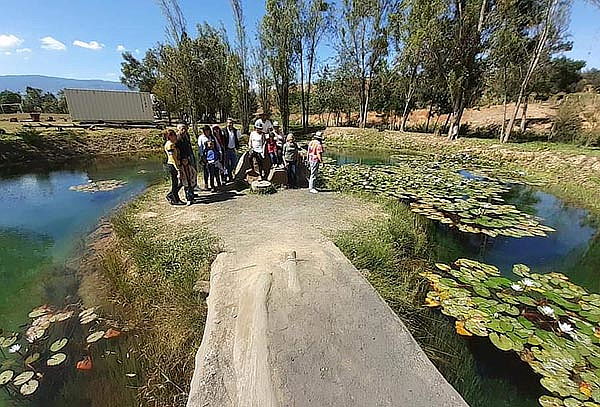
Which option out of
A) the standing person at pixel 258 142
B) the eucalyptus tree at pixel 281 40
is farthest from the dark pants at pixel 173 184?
the eucalyptus tree at pixel 281 40

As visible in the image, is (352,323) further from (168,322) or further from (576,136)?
(576,136)

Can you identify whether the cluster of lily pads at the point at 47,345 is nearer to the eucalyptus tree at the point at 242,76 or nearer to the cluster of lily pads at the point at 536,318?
the cluster of lily pads at the point at 536,318

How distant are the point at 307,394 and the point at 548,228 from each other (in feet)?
25.9

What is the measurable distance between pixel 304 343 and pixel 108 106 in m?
29.0

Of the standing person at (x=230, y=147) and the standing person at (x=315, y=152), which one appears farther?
the standing person at (x=230, y=147)

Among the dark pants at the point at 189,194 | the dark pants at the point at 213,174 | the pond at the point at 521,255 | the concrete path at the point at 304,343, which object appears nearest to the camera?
the concrete path at the point at 304,343

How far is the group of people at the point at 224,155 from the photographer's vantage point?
697cm

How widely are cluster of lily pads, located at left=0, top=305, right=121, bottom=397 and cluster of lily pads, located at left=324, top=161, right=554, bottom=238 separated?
22.0ft

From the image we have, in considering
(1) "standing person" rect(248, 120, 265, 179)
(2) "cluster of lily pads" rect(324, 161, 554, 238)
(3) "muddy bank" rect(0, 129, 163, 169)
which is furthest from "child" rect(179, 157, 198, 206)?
(3) "muddy bank" rect(0, 129, 163, 169)

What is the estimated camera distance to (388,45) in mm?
24859

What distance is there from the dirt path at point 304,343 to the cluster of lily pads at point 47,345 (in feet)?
5.93

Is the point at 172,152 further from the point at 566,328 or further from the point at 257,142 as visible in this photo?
the point at 566,328

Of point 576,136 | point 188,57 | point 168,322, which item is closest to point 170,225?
point 168,322

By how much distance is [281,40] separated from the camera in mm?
23781
